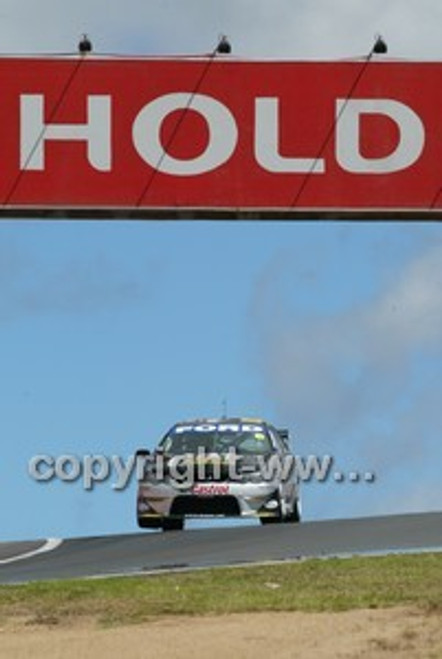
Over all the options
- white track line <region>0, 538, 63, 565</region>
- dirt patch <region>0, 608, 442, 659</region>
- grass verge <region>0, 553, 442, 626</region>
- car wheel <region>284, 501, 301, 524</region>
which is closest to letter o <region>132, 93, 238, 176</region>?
grass verge <region>0, 553, 442, 626</region>

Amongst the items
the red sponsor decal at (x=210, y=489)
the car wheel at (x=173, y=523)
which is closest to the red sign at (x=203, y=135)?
the red sponsor decal at (x=210, y=489)

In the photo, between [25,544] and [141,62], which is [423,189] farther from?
[25,544]

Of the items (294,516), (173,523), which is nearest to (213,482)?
(173,523)

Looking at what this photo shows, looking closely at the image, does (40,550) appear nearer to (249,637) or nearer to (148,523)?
(148,523)

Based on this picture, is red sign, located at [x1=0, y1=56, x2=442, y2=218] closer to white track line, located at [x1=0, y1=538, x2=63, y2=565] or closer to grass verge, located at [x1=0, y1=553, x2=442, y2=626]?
grass verge, located at [x1=0, y1=553, x2=442, y2=626]

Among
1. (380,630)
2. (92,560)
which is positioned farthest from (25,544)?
(380,630)

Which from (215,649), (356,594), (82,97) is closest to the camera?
(215,649)

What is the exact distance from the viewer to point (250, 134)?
53.9 feet

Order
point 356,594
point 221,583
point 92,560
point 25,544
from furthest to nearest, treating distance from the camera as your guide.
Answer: point 25,544
point 92,560
point 221,583
point 356,594

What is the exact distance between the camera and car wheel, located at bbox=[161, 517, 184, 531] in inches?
878

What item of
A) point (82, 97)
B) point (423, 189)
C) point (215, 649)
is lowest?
point (215, 649)

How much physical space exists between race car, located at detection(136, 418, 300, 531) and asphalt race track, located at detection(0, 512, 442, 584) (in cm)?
53

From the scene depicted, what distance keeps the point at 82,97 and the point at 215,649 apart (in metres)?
6.97

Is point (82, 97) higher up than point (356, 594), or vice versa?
point (82, 97)
